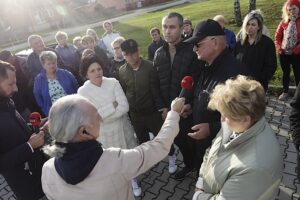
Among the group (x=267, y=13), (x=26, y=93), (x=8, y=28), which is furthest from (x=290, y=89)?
(x=8, y=28)

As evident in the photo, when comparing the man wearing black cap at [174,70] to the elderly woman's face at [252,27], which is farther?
the elderly woman's face at [252,27]

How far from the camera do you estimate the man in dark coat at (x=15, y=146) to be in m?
3.26

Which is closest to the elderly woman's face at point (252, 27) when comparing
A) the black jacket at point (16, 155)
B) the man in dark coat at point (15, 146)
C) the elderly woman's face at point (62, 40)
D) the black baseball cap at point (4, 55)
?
the man in dark coat at point (15, 146)

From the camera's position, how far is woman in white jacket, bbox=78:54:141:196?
4148 mm

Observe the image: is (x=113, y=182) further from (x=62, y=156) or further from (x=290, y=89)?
(x=290, y=89)

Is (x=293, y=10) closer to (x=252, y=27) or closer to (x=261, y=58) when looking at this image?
(x=252, y=27)

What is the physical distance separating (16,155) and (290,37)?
5597 mm

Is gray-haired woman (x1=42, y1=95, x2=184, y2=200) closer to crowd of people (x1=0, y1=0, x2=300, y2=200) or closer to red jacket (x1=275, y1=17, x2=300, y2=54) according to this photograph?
crowd of people (x1=0, y1=0, x2=300, y2=200)

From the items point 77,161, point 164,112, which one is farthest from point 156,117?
point 77,161

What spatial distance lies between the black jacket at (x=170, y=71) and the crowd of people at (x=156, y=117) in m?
0.01

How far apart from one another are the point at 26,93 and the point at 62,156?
461cm

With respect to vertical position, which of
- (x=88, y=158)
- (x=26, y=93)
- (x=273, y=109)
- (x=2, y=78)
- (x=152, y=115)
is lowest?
(x=273, y=109)

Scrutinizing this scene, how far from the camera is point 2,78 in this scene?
11.6 feet

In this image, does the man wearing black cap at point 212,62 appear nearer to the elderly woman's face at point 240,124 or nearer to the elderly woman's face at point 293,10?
the elderly woman's face at point 240,124
